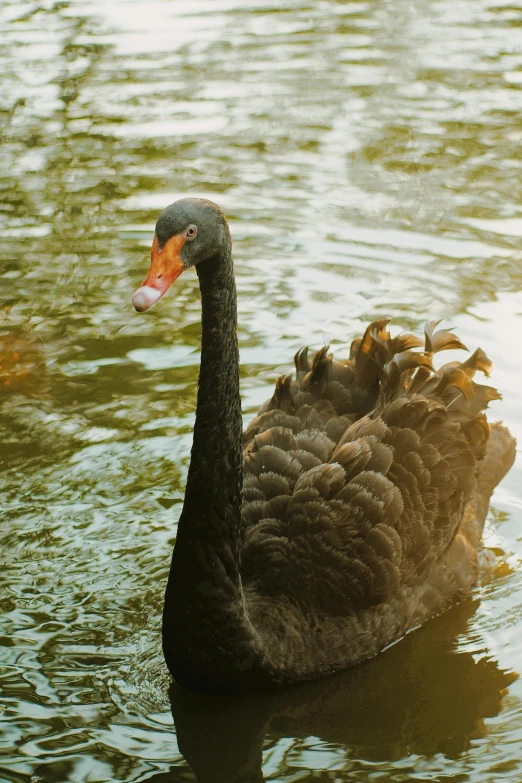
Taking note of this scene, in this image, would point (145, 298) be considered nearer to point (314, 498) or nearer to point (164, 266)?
point (164, 266)

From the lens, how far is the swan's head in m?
3.90

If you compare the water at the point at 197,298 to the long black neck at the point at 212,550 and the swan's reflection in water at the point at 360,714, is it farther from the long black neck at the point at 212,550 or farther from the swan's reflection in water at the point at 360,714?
the long black neck at the point at 212,550

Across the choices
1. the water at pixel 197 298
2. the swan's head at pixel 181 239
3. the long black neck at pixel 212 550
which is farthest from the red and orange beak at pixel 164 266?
the water at pixel 197 298

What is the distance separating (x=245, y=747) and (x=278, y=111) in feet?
24.2

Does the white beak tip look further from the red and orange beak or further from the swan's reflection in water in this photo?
the swan's reflection in water

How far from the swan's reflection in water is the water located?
0.01 meters

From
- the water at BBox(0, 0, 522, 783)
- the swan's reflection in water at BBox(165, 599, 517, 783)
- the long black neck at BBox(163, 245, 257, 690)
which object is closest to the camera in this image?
the long black neck at BBox(163, 245, 257, 690)

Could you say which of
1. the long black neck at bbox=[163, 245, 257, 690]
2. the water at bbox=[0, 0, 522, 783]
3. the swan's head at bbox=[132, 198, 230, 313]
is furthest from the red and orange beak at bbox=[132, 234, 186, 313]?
the water at bbox=[0, 0, 522, 783]

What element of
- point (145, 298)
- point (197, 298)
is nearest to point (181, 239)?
point (145, 298)

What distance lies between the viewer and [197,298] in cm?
793

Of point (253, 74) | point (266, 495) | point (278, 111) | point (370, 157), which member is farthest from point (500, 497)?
point (253, 74)

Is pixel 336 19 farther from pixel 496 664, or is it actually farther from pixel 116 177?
pixel 496 664

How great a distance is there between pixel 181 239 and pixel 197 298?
3.96 metres

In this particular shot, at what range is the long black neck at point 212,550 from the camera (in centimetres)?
437
